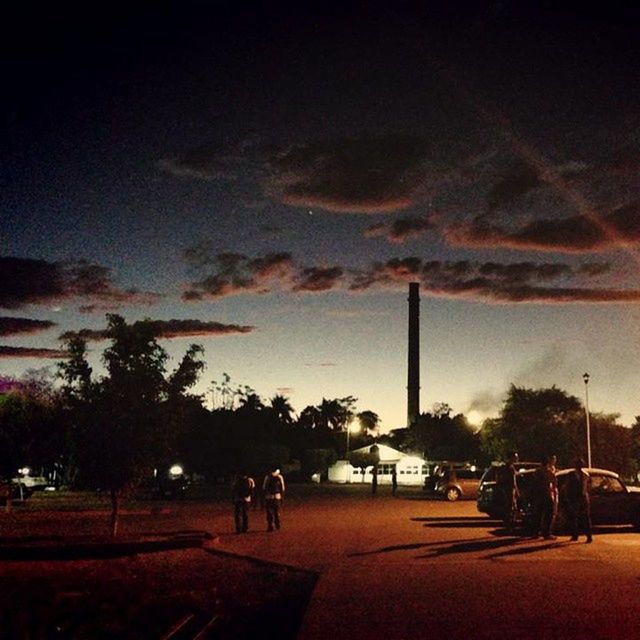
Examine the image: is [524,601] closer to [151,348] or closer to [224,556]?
[224,556]

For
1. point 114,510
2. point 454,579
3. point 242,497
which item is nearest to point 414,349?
point 242,497

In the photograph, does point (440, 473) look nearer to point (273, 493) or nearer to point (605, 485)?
point (605, 485)

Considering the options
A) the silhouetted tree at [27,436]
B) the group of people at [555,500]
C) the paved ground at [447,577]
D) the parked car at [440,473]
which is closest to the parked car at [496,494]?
the paved ground at [447,577]

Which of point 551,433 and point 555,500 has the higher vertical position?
point 551,433

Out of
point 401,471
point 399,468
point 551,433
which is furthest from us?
point 399,468

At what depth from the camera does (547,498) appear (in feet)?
63.6

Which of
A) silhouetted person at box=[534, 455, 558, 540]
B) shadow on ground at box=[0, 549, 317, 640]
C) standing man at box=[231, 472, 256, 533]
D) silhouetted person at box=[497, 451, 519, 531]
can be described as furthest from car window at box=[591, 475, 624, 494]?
shadow on ground at box=[0, 549, 317, 640]

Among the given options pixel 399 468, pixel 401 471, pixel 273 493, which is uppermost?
pixel 399 468

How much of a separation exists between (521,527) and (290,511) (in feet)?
34.7

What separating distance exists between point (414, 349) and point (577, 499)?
188 ft

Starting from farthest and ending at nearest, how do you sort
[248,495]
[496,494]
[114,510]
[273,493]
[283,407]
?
[283,407], [496,494], [273,493], [248,495], [114,510]

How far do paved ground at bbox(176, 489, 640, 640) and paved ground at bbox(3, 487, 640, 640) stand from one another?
15 millimetres

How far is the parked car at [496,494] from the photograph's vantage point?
Result: 2173 centimetres

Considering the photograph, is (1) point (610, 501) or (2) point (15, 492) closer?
(1) point (610, 501)
